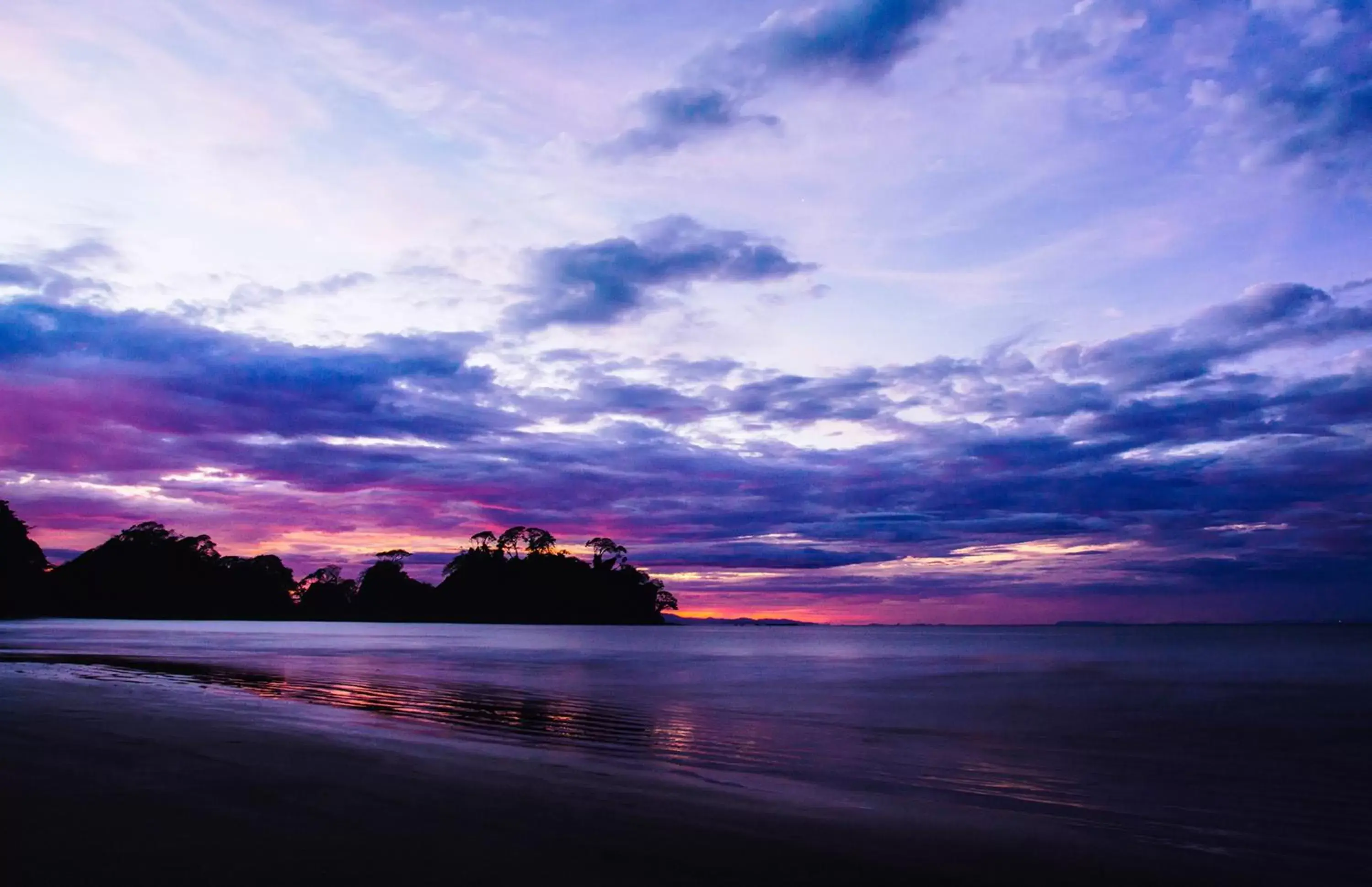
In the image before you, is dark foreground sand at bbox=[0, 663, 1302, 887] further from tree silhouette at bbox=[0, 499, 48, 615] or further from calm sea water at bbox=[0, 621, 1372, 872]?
tree silhouette at bbox=[0, 499, 48, 615]

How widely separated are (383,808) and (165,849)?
2233mm

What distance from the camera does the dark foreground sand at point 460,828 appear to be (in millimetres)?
6770

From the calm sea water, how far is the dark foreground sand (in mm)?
1274

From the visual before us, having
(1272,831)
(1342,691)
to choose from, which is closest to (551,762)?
(1272,831)

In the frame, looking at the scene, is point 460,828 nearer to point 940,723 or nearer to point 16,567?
point 940,723

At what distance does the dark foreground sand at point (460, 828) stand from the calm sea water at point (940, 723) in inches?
50.2

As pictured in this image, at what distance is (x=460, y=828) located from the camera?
8117mm

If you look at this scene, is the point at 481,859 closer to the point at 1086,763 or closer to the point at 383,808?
the point at 383,808

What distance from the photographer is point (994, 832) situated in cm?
912

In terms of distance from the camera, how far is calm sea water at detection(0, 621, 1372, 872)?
37.4ft

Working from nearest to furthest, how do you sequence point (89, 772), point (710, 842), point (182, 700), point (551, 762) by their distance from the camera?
point (710, 842) < point (89, 772) < point (551, 762) < point (182, 700)

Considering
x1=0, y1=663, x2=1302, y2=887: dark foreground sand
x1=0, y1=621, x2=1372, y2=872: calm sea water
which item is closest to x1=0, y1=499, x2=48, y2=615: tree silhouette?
x1=0, y1=621, x2=1372, y2=872: calm sea water

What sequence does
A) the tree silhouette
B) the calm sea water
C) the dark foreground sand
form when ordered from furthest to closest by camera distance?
the tree silhouette
the calm sea water
the dark foreground sand

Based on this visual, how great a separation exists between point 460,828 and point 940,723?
1631cm
